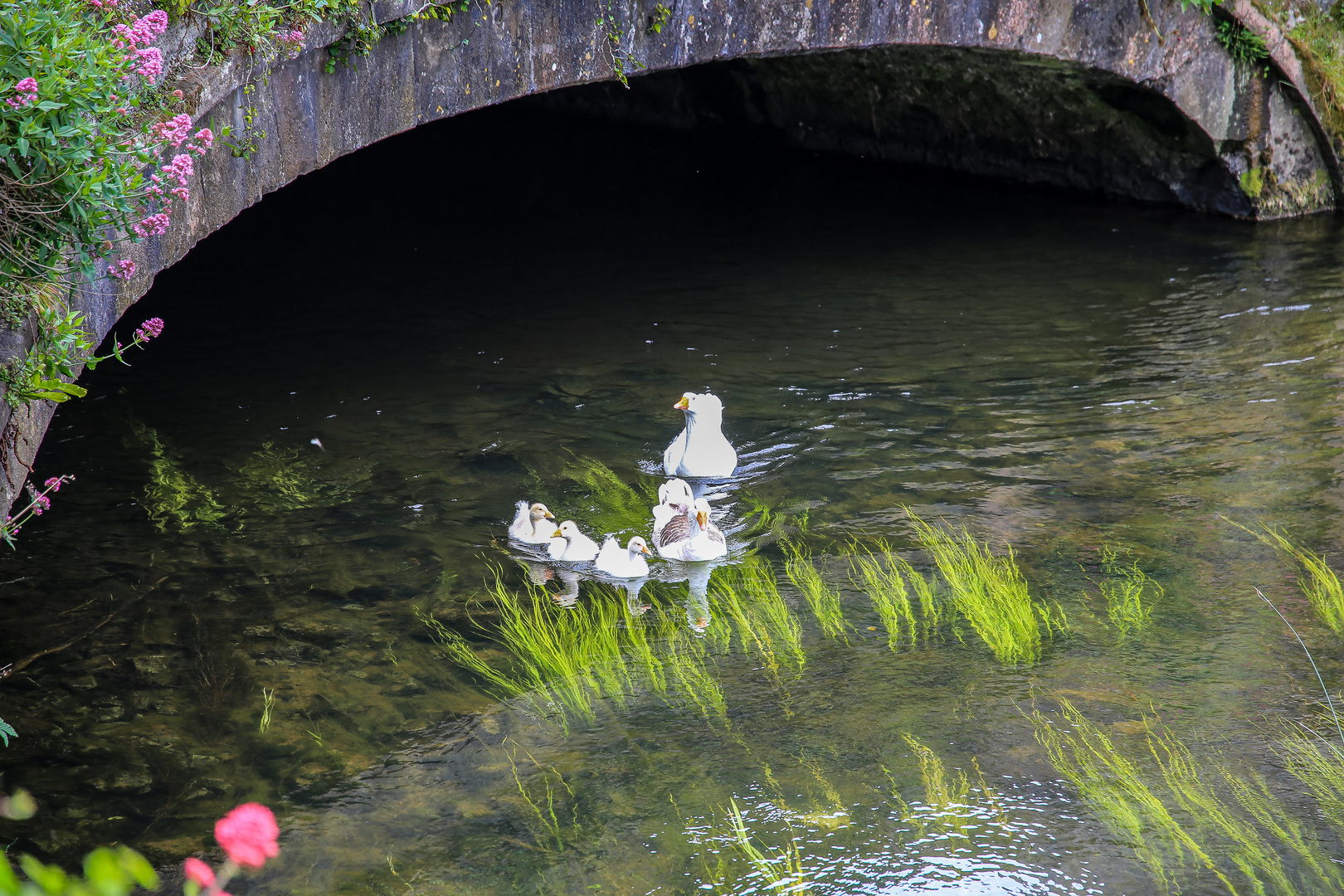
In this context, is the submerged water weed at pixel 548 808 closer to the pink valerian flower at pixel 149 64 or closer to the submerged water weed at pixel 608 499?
the submerged water weed at pixel 608 499

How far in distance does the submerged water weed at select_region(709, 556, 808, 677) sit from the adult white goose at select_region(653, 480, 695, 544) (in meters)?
0.52

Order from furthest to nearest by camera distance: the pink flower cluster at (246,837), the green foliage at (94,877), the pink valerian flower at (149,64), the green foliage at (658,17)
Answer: the green foliage at (658,17)
the pink valerian flower at (149,64)
the pink flower cluster at (246,837)
the green foliage at (94,877)

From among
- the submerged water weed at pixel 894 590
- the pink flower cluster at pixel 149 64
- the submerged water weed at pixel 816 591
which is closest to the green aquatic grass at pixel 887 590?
the submerged water weed at pixel 894 590

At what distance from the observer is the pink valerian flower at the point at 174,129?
4.54 metres

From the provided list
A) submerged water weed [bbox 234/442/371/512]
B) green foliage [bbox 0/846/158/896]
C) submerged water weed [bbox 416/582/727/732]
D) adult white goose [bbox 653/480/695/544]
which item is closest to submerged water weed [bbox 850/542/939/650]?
submerged water weed [bbox 416/582/727/732]

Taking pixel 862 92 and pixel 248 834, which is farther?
pixel 862 92

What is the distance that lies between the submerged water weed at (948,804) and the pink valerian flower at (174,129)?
392 cm

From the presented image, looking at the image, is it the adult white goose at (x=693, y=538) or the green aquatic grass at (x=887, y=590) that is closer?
the green aquatic grass at (x=887, y=590)

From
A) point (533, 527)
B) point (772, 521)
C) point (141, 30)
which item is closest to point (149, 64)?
point (141, 30)

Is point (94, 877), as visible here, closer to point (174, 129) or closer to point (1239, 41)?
point (174, 129)

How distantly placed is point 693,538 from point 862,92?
10991 millimetres

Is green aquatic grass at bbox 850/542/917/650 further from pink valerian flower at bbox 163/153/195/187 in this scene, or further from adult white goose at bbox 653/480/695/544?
pink valerian flower at bbox 163/153/195/187

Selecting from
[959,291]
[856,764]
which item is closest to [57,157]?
[856,764]

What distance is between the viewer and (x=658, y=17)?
845 centimetres
